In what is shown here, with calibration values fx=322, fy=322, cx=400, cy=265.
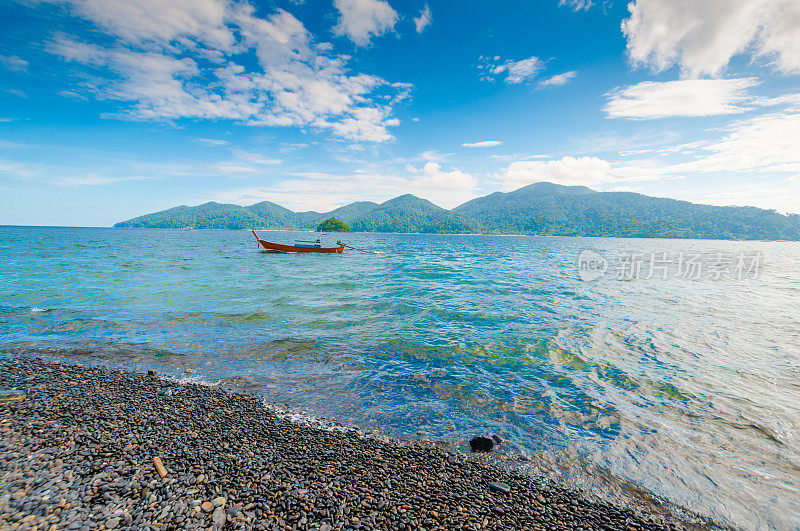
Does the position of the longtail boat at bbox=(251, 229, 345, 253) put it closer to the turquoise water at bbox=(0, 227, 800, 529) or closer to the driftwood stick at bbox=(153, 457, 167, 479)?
the turquoise water at bbox=(0, 227, 800, 529)

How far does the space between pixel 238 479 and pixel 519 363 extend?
10614 mm

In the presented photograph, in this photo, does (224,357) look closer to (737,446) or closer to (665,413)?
(665,413)

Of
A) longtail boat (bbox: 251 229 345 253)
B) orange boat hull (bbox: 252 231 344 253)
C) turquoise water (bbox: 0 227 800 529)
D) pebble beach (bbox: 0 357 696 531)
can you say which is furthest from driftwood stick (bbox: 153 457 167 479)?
orange boat hull (bbox: 252 231 344 253)

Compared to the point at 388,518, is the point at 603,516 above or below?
below

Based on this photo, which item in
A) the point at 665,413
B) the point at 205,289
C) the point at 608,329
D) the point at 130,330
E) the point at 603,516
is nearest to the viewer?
the point at 603,516

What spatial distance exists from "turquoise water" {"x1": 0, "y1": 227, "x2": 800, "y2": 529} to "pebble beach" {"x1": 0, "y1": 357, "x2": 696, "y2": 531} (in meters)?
1.26

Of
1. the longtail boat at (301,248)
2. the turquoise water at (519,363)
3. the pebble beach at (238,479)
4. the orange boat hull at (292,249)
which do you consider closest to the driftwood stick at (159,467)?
the pebble beach at (238,479)

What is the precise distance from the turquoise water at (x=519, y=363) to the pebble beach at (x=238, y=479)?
1.26m

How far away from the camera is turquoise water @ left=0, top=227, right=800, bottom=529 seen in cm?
770

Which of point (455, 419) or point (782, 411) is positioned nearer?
point (455, 419)

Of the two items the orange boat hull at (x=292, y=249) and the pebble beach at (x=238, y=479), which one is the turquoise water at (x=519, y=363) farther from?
the orange boat hull at (x=292, y=249)

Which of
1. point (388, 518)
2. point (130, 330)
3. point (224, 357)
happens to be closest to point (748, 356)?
point (388, 518)

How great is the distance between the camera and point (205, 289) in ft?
86.7

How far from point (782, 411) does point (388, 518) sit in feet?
42.2
